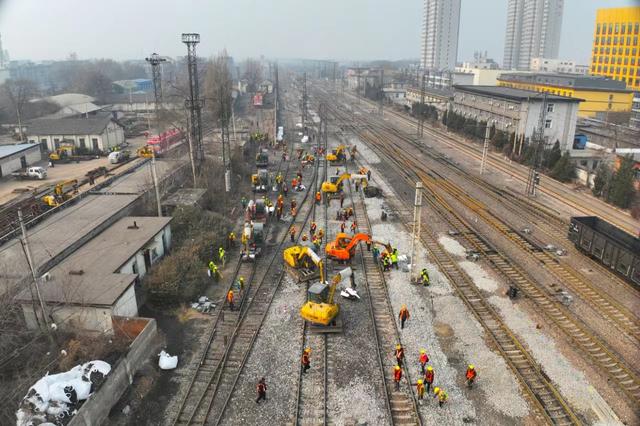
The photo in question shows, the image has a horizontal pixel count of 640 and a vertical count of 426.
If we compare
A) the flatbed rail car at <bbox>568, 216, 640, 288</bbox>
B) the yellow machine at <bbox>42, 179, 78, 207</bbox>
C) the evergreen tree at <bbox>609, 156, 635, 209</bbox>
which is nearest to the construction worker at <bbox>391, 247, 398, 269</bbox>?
the flatbed rail car at <bbox>568, 216, 640, 288</bbox>

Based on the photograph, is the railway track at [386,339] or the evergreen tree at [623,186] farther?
the evergreen tree at [623,186]

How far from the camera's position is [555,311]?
17.9 m

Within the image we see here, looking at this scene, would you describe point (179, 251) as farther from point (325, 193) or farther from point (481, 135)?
point (481, 135)

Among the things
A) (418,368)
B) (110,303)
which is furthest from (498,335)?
(110,303)

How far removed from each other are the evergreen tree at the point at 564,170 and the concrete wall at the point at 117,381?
33.0 metres

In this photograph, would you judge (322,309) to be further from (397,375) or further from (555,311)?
(555,311)

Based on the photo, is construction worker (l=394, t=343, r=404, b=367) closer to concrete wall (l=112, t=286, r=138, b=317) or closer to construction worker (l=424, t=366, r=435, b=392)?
construction worker (l=424, t=366, r=435, b=392)

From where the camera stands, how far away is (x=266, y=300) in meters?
19.0

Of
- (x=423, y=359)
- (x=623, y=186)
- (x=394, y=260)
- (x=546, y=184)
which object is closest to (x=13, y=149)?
(x=394, y=260)

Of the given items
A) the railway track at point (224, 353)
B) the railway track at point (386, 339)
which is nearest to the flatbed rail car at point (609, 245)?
the railway track at point (386, 339)

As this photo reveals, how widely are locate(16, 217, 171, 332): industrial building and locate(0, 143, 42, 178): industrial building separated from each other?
21829 millimetres

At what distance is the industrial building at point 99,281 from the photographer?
1525 centimetres

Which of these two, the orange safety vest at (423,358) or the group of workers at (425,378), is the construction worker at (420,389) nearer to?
the group of workers at (425,378)

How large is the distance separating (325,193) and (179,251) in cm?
1300
